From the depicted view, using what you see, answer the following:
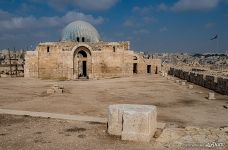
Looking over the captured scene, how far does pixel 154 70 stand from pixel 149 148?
33.9 metres

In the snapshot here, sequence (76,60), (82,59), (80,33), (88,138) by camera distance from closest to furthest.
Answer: (88,138) → (76,60) → (82,59) → (80,33)

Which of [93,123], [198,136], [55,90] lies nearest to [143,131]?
[198,136]

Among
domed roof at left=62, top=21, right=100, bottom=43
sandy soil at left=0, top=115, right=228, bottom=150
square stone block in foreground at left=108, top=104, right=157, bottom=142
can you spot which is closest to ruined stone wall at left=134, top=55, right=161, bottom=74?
domed roof at left=62, top=21, right=100, bottom=43

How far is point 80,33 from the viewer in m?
37.5

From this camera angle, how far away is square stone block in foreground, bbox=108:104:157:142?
26.5 feet

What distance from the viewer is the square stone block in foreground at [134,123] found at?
26.5ft

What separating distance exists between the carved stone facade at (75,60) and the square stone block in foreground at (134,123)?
24075mm

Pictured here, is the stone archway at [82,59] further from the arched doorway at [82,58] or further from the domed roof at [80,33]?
the domed roof at [80,33]

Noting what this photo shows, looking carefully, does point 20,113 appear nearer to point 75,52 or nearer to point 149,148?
point 149,148

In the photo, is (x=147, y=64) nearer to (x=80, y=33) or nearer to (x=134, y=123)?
(x=80, y=33)

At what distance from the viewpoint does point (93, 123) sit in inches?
394

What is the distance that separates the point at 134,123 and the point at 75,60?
26271 millimetres

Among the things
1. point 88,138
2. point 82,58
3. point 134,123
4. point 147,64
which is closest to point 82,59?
point 82,58

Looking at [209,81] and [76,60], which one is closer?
[209,81]
